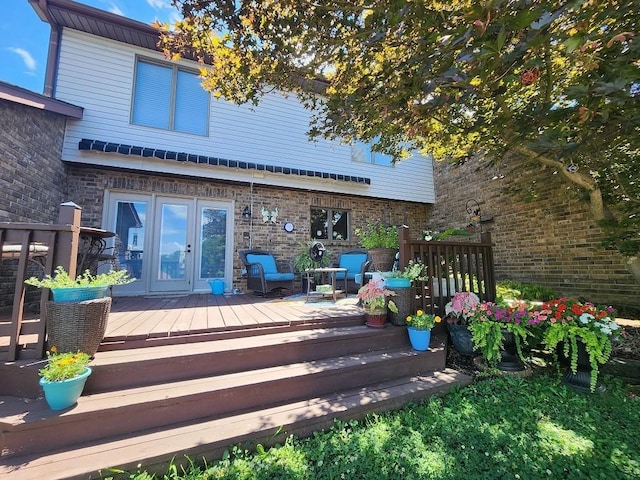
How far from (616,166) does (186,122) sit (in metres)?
7.99

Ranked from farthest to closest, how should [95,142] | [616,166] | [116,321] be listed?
[95,142], [616,166], [116,321]

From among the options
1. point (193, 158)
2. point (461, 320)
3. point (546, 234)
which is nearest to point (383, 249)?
point (461, 320)

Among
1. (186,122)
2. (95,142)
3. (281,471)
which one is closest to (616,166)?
(281,471)

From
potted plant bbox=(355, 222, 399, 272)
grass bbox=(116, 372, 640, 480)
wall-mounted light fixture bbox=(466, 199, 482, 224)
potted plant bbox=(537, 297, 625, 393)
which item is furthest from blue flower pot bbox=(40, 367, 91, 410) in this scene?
wall-mounted light fixture bbox=(466, 199, 482, 224)

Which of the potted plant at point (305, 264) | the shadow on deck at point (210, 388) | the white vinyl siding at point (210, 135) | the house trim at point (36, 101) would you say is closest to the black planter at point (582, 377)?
the shadow on deck at point (210, 388)

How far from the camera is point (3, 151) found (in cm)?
387

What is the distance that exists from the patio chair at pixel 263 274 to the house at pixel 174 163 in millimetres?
448

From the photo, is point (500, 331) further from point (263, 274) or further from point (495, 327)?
point (263, 274)

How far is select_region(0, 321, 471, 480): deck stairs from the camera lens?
1.78 metres

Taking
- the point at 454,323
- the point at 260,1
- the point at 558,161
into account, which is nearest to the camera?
the point at 260,1

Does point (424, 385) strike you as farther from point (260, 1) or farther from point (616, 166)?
point (616, 166)

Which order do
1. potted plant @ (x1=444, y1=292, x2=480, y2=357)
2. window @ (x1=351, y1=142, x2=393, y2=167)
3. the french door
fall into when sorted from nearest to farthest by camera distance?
potted plant @ (x1=444, y1=292, x2=480, y2=357)
the french door
window @ (x1=351, y1=142, x2=393, y2=167)

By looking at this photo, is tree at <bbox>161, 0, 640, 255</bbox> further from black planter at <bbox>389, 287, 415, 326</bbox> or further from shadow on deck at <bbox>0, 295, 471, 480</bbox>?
shadow on deck at <bbox>0, 295, 471, 480</bbox>

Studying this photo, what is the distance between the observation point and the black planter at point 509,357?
3.10 metres
